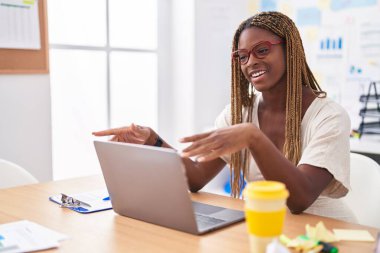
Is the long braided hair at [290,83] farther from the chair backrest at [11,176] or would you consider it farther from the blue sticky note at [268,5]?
the blue sticky note at [268,5]

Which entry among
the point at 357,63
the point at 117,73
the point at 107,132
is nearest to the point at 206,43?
the point at 117,73

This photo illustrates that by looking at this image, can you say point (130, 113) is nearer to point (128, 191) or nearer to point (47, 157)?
point (47, 157)

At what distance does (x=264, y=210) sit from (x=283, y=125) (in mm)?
860

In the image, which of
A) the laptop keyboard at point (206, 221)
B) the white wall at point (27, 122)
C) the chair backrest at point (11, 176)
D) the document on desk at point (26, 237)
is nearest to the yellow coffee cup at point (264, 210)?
the laptop keyboard at point (206, 221)

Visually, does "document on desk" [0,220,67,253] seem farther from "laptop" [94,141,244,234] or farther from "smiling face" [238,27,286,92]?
"smiling face" [238,27,286,92]

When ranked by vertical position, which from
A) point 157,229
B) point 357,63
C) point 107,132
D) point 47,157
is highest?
point 357,63

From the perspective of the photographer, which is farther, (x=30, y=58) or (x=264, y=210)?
(x=30, y=58)

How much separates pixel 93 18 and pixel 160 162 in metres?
2.03

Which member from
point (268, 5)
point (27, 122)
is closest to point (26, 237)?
point (27, 122)

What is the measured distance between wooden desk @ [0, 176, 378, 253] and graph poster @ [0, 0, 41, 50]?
1154 mm

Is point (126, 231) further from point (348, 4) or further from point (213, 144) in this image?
point (348, 4)

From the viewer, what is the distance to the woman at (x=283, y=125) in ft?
4.13

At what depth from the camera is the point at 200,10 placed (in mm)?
3182

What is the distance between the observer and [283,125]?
1593mm
